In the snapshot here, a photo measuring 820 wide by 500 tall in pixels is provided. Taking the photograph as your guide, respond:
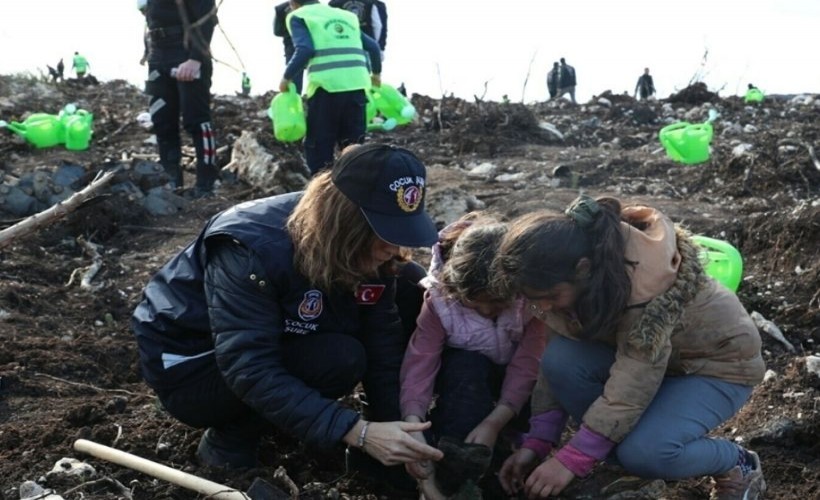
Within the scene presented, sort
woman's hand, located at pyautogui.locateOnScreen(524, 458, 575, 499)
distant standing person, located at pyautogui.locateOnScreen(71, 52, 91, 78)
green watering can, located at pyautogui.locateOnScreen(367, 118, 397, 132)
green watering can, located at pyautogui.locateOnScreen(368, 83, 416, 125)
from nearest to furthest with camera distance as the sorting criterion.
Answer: woman's hand, located at pyautogui.locateOnScreen(524, 458, 575, 499)
green watering can, located at pyautogui.locateOnScreen(368, 83, 416, 125)
green watering can, located at pyautogui.locateOnScreen(367, 118, 397, 132)
distant standing person, located at pyautogui.locateOnScreen(71, 52, 91, 78)

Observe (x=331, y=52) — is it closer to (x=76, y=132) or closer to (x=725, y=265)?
(x=725, y=265)

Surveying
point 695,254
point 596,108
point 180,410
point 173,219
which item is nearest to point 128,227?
point 173,219

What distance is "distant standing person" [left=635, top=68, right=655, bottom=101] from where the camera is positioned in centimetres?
1692

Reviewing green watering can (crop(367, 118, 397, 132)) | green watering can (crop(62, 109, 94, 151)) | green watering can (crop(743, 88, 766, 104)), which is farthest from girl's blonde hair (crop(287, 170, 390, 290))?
green watering can (crop(743, 88, 766, 104))

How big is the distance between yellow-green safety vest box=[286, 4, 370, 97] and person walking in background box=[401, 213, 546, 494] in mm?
2861

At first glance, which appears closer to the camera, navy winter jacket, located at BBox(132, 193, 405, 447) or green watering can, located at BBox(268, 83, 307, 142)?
navy winter jacket, located at BBox(132, 193, 405, 447)

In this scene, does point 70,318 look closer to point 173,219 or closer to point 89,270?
point 89,270

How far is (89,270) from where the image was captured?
4473 millimetres

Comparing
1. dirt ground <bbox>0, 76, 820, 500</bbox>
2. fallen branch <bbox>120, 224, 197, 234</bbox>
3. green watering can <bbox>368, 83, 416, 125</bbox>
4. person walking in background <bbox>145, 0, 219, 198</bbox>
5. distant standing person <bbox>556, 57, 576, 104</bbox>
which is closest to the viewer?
dirt ground <bbox>0, 76, 820, 500</bbox>

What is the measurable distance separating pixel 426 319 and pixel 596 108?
29.8 ft

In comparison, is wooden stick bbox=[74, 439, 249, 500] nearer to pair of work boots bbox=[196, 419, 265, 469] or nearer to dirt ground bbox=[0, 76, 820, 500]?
dirt ground bbox=[0, 76, 820, 500]

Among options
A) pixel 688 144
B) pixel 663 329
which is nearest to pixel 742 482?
pixel 663 329

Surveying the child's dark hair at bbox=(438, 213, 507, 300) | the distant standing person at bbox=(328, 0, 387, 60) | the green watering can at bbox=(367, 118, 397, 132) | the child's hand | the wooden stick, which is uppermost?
the distant standing person at bbox=(328, 0, 387, 60)

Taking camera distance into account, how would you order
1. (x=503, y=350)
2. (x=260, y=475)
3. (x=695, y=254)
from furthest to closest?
(x=503, y=350), (x=260, y=475), (x=695, y=254)
